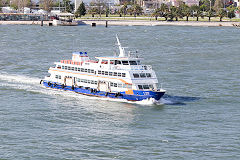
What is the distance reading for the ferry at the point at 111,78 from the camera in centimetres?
6175

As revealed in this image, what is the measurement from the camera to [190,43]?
5438 inches

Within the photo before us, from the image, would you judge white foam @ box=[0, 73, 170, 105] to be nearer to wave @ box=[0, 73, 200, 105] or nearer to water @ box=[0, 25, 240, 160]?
wave @ box=[0, 73, 200, 105]

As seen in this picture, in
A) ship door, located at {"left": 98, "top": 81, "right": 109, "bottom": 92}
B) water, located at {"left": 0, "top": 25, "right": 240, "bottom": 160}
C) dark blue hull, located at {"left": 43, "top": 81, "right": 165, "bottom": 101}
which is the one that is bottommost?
water, located at {"left": 0, "top": 25, "right": 240, "bottom": 160}

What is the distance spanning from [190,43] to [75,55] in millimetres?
71993

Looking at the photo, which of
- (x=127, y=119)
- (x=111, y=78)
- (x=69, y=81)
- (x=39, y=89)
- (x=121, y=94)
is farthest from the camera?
(x=39, y=89)

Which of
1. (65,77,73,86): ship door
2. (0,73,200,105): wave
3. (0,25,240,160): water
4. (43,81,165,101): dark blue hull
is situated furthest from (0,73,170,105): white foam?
(65,77,73,86): ship door

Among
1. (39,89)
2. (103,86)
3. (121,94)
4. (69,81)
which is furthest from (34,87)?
(121,94)

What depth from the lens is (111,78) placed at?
6353cm

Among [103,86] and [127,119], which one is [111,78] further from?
[127,119]

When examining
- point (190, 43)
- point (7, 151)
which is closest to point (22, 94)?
point (7, 151)

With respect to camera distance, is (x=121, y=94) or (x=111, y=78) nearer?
(x=121, y=94)

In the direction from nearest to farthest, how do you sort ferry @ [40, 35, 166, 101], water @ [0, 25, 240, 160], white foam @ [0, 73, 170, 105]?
water @ [0, 25, 240, 160] < ferry @ [40, 35, 166, 101] < white foam @ [0, 73, 170, 105]

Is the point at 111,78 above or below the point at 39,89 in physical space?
above

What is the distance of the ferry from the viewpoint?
6175 cm
